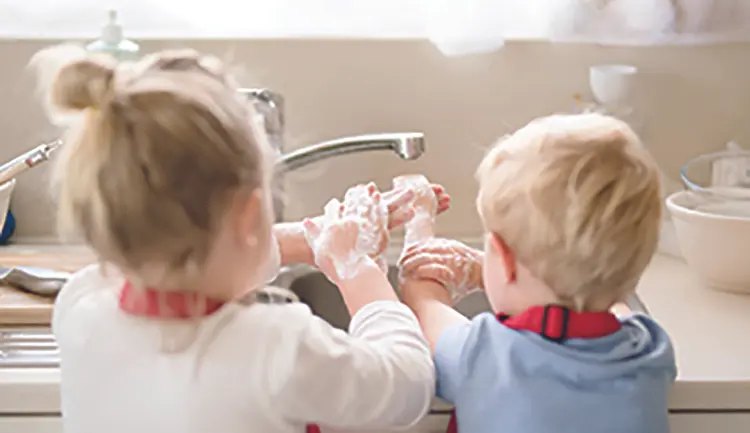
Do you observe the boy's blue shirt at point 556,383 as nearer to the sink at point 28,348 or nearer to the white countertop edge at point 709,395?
the white countertop edge at point 709,395

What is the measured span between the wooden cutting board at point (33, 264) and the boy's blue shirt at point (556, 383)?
0.44 meters

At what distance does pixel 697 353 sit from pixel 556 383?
0.26 metres

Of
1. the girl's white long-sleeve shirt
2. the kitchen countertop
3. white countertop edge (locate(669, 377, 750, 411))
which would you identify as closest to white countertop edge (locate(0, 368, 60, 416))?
the kitchen countertop

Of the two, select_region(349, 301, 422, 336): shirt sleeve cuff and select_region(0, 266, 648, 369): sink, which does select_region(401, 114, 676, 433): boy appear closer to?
select_region(349, 301, 422, 336): shirt sleeve cuff

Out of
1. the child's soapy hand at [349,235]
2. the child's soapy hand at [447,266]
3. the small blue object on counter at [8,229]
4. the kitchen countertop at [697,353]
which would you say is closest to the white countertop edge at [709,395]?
the kitchen countertop at [697,353]

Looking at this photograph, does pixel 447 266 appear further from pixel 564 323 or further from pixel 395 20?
pixel 395 20

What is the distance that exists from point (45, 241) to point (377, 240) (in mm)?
717

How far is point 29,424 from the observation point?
3.34 ft

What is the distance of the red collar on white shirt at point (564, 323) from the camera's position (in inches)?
35.4

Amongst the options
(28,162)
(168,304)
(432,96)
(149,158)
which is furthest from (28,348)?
(432,96)

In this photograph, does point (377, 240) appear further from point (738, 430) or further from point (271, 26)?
point (271, 26)

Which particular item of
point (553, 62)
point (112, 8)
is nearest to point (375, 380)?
point (553, 62)

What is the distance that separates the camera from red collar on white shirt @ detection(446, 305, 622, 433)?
0.90 meters

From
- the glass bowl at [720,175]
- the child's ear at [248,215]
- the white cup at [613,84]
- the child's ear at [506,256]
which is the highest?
the white cup at [613,84]
